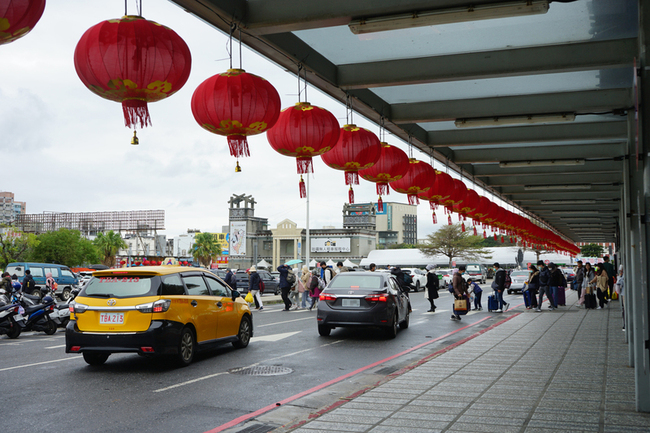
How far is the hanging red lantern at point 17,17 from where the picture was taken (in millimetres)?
3338

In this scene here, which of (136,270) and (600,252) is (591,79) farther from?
(600,252)

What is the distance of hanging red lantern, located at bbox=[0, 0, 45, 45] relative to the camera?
3.34 meters

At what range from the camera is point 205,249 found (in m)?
104

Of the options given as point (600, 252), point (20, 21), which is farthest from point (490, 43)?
point (600, 252)

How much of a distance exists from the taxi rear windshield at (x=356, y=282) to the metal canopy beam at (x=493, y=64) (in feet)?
19.3

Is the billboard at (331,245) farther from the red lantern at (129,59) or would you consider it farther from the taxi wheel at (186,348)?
the red lantern at (129,59)

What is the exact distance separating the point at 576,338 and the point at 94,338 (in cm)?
1049

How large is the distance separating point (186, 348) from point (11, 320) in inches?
293

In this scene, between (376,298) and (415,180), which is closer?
(415,180)

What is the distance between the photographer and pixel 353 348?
12.3 m

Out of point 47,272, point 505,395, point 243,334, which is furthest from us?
point 47,272

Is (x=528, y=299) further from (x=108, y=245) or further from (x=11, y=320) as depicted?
(x=108, y=245)

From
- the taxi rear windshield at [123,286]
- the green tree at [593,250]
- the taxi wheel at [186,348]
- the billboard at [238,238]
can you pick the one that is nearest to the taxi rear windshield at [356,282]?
the taxi wheel at [186,348]

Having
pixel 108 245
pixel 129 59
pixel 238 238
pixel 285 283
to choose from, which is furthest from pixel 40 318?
pixel 108 245
